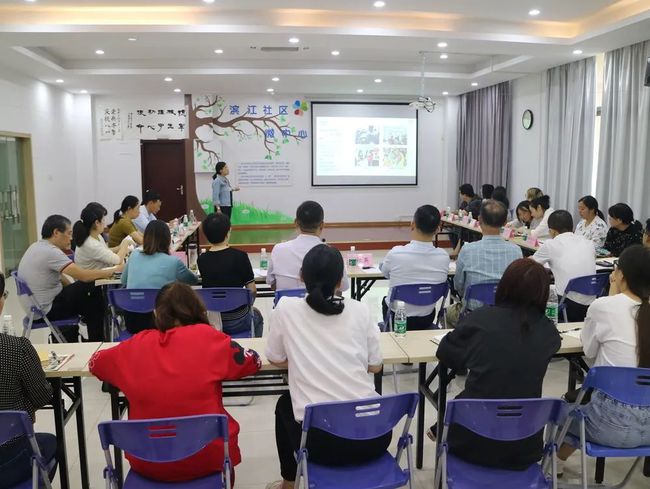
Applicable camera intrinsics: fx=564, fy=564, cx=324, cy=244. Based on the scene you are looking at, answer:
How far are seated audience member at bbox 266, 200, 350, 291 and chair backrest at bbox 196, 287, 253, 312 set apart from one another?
0.33 meters

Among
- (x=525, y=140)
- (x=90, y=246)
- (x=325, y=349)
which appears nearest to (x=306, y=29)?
(x=90, y=246)

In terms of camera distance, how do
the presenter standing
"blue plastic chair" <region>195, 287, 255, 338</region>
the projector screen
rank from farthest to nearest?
the projector screen → the presenter standing → "blue plastic chair" <region>195, 287, 255, 338</region>

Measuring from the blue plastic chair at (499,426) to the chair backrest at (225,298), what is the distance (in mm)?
1650

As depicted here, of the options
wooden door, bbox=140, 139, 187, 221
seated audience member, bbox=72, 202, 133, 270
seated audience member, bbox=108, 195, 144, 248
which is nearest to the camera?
seated audience member, bbox=72, 202, 133, 270

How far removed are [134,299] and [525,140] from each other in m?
7.11

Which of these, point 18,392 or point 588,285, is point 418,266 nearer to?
point 588,285

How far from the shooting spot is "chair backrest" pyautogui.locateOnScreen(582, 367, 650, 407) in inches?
82.4

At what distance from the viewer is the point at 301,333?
6.67 ft

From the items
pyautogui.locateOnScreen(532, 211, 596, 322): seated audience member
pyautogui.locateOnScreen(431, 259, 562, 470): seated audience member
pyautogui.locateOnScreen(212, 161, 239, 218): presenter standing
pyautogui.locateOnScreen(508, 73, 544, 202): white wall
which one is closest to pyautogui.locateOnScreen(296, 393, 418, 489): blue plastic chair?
pyautogui.locateOnScreen(431, 259, 562, 470): seated audience member

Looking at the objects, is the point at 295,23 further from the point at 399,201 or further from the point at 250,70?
the point at 399,201

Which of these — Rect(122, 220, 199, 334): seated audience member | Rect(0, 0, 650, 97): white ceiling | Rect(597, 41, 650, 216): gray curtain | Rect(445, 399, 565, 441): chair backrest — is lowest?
Rect(445, 399, 565, 441): chair backrest

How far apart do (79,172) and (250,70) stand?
13.7 feet

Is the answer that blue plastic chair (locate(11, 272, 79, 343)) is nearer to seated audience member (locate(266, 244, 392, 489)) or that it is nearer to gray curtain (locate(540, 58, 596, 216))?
seated audience member (locate(266, 244, 392, 489))

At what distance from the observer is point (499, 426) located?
190cm
